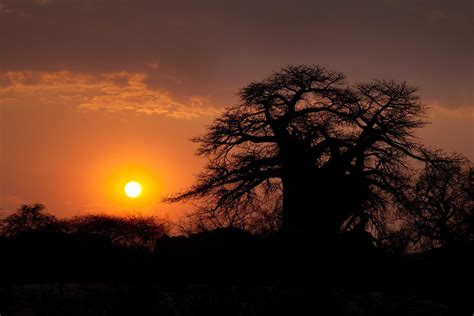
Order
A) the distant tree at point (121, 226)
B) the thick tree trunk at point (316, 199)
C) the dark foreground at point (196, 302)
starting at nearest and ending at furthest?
1. the dark foreground at point (196, 302)
2. the thick tree trunk at point (316, 199)
3. the distant tree at point (121, 226)

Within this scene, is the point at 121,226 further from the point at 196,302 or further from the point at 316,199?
the point at 196,302

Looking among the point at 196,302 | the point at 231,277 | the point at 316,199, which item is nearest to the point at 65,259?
the point at 231,277

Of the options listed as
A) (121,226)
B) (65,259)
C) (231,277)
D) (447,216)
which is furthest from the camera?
(121,226)

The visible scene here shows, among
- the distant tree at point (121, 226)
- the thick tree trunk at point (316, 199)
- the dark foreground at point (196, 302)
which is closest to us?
the dark foreground at point (196, 302)

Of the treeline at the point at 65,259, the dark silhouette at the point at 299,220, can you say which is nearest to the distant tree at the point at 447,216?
the dark silhouette at the point at 299,220

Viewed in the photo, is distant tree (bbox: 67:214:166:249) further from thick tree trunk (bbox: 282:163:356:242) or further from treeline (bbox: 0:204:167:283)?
thick tree trunk (bbox: 282:163:356:242)

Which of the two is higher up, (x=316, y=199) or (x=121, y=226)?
(x=121, y=226)

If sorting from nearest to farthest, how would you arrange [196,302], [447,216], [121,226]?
[196,302] < [447,216] < [121,226]

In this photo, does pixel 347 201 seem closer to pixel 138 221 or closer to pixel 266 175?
pixel 266 175

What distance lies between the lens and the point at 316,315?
9.05 m

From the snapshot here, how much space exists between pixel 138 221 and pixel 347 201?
2624cm

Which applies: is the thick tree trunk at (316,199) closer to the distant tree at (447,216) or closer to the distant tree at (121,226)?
the distant tree at (447,216)

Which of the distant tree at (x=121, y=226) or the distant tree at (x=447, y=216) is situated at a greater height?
the distant tree at (x=121, y=226)

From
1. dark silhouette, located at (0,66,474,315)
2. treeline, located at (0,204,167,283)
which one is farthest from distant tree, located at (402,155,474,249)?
treeline, located at (0,204,167,283)
